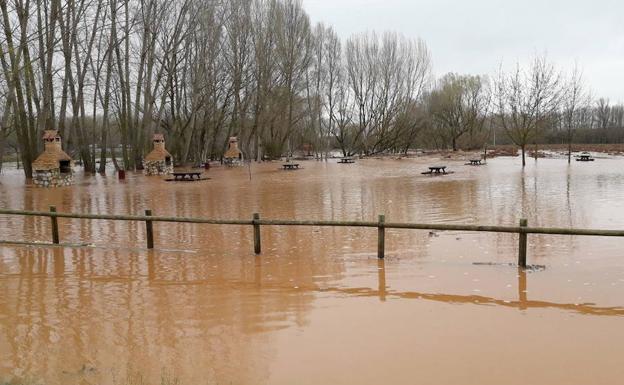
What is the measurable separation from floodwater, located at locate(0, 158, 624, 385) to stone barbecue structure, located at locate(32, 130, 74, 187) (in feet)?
51.0

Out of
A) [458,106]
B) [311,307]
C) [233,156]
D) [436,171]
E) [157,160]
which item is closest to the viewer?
[311,307]

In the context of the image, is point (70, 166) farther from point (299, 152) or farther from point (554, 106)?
point (299, 152)

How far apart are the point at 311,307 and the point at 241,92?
46.0 m

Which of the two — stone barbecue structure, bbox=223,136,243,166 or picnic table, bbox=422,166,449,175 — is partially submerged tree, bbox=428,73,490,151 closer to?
stone barbecue structure, bbox=223,136,243,166

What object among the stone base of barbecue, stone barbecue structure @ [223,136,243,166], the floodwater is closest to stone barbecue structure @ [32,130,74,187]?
the stone base of barbecue

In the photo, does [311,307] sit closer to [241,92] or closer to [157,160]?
[157,160]

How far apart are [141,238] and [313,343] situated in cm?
782

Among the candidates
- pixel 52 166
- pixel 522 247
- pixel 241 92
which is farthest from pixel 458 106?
pixel 522 247

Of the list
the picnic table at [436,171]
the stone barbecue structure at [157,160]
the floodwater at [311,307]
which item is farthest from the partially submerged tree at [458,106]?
the floodwater at [311,307]

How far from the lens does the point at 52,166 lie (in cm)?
2809

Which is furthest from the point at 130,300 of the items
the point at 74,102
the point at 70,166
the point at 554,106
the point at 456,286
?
the point at 554,106

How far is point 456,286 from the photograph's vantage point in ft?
24.8

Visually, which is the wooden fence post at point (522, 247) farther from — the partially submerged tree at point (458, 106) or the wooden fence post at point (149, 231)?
the partially submerged tree at point (458, 106)

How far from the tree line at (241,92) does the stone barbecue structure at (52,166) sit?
11.5ft
